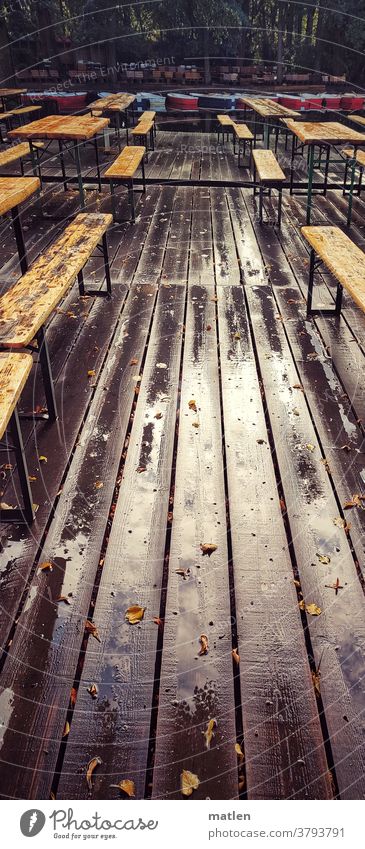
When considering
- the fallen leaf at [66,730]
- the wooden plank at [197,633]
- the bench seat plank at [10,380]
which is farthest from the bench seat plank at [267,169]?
the fallen leaf at [66,730]

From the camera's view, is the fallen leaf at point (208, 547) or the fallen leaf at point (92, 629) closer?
the fallen leaf at point (92, 629)

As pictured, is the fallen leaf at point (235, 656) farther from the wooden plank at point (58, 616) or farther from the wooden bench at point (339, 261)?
the wooden bench at point (339, 261)

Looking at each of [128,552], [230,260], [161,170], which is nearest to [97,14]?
[161,170]

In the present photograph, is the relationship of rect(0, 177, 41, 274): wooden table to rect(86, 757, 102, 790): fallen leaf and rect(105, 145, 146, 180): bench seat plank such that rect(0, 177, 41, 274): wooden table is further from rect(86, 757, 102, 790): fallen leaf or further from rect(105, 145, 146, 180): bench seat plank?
rect(86, 757, 102, 790): fallen leaf

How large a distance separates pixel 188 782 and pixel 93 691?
16.0 inches

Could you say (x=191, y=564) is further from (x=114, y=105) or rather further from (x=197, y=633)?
(x=114, y=105)

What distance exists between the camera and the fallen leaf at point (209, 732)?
1.65 meters

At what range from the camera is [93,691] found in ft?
5.85

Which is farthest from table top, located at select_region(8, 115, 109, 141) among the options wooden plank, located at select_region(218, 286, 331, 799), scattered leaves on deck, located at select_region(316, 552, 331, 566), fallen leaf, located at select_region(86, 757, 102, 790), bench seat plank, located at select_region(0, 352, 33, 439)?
fallen leaf, located at select_region(86, 757, 102, 790)

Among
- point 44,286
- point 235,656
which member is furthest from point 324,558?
point 44,286

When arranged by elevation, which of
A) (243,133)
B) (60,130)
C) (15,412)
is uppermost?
(243,133)

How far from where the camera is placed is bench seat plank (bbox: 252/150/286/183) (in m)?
5.95

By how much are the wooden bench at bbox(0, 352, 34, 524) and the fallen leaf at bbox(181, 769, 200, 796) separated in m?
1.19

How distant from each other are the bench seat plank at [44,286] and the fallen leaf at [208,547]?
1.18 meters
